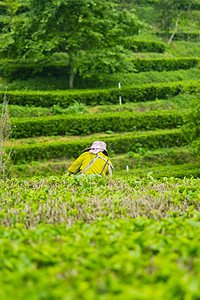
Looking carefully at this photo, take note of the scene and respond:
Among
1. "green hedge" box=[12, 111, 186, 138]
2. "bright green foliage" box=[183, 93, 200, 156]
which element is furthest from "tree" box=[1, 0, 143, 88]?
"bright green foliage" box=[183, 93, 200, 156]

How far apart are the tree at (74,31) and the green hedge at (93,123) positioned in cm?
437

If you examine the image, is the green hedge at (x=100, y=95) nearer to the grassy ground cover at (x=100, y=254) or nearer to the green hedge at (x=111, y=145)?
the green hedge at (x=111, y=145)

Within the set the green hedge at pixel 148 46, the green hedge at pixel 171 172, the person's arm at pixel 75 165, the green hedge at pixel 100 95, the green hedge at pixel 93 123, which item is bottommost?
the green hedge at pixel 171 172

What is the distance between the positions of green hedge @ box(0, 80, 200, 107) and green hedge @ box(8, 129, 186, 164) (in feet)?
9.76

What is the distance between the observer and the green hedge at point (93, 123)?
1497cm

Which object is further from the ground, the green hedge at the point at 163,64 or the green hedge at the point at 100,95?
the green hedge at the point at 163,64

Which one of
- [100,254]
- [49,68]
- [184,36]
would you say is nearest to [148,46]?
[184,36]

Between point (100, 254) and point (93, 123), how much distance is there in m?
13.9

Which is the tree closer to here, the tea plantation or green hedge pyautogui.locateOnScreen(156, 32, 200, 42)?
the tea plantation

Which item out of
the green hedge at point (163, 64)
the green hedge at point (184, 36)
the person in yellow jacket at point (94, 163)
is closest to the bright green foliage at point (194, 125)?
the person in yellow jacket at point (94, 163)

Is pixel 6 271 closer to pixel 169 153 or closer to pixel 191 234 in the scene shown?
pixel 191 234

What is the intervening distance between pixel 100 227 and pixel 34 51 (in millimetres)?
17743

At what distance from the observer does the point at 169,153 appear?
1436 cm

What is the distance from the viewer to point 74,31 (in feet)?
62.7
